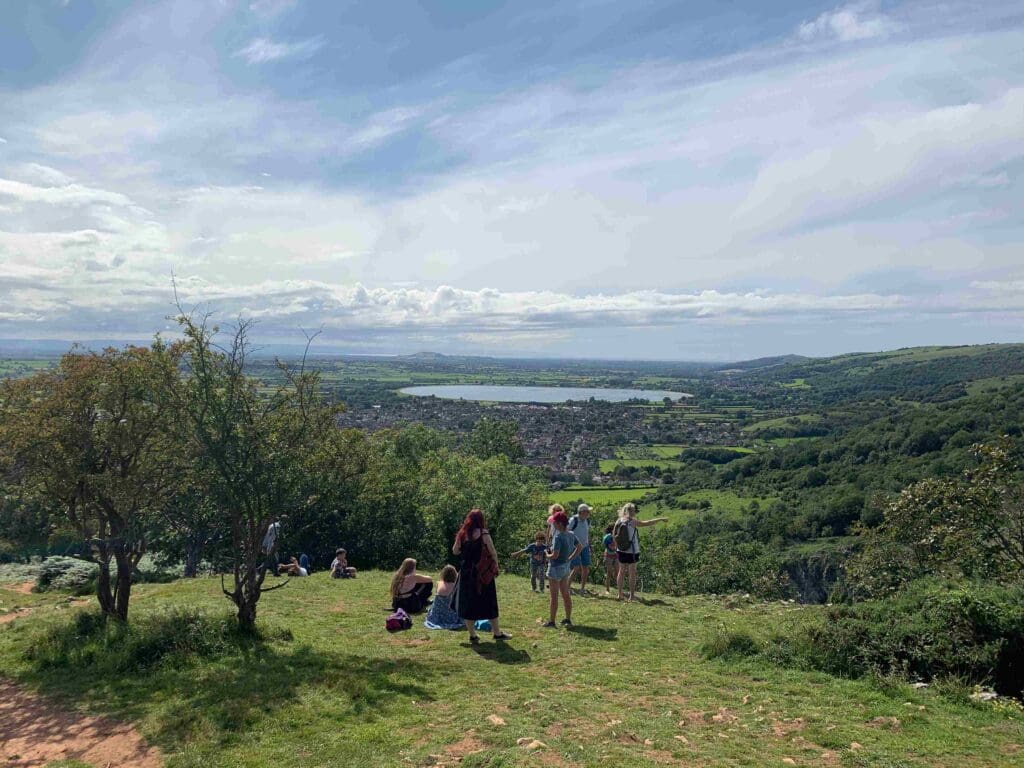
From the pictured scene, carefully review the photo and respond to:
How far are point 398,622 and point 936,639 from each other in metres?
8.80

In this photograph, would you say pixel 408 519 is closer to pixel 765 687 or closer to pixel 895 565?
pixel 895 565

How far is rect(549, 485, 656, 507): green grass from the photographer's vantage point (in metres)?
66.0

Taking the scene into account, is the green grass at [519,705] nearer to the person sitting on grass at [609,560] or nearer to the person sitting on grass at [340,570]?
the person sitting on grass at [609,560]

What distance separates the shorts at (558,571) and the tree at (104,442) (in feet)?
23.2

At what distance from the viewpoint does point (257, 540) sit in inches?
399

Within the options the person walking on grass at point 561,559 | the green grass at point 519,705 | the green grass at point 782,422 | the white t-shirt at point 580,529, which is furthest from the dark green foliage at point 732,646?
the green grass at point 782,422

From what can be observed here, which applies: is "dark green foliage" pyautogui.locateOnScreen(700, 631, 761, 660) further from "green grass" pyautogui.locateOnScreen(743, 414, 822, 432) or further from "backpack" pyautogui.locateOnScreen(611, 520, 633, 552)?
"green grass" pyautogui.locateOnScreen(743, 414, 822, 432)

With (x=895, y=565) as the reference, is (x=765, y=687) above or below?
above

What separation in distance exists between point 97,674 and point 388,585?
8926 millimetres

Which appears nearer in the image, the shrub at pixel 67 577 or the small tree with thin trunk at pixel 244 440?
the small tree with thin trunk at pixel 244 440

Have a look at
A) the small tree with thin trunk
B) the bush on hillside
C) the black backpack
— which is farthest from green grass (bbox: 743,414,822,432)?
the small tree with thin trunk

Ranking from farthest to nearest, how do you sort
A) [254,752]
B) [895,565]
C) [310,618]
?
1. [895,565]
2. [310,618]
3. [254,752]

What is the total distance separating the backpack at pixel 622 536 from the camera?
1322 cm

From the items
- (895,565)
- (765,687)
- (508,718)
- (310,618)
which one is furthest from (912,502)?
(310,618)
